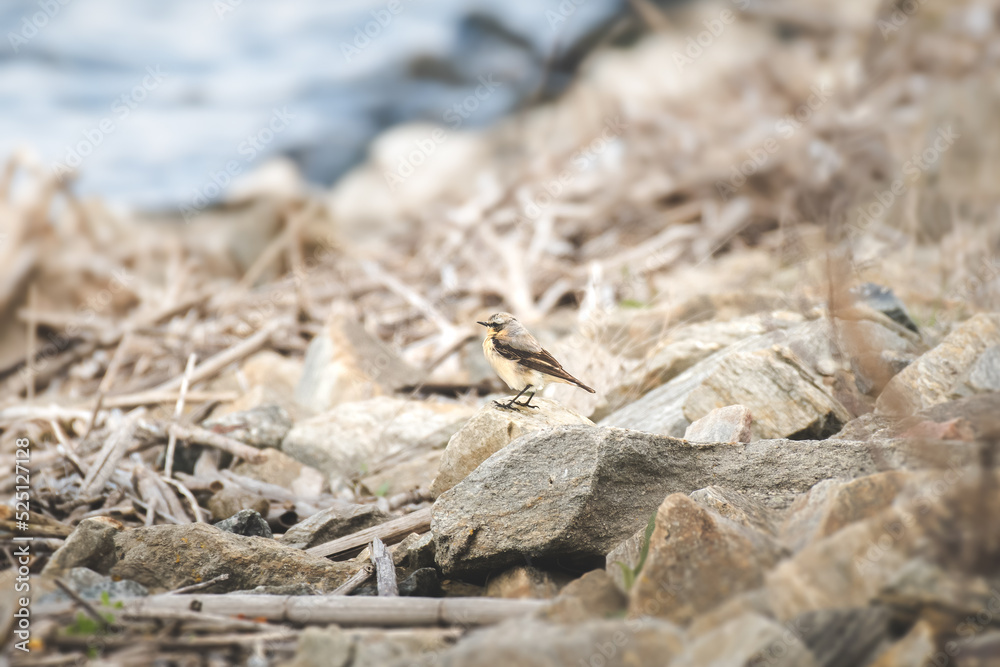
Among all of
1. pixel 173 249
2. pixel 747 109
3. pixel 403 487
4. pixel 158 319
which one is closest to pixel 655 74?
pixel 747 109

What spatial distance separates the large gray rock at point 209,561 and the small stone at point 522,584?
28.3 inches

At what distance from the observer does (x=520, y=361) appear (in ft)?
15.8

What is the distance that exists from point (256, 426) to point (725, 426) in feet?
11.4

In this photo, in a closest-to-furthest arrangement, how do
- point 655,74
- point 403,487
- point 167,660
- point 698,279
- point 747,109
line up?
point 167,660 → point 403,487 → point 698,279 → point 747,109 → point 655,74

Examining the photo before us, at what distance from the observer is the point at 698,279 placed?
30.0 ft

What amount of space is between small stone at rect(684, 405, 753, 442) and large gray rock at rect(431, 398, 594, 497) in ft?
2.31

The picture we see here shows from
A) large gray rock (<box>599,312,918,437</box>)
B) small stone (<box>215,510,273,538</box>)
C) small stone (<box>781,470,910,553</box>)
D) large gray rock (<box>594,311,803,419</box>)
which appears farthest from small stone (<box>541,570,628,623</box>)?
large gray rock (<box>594,311,803,419</box>)

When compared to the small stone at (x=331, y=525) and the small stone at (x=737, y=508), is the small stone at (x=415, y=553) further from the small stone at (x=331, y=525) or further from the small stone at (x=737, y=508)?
the small stone at (x=737, y=508)

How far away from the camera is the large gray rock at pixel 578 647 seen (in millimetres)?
2338

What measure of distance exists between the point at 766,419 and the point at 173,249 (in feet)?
33.3

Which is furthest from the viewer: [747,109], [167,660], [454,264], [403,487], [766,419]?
[747,109]

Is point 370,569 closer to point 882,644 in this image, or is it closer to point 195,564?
point 195,564

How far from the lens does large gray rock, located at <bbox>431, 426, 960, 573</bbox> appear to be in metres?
3.47

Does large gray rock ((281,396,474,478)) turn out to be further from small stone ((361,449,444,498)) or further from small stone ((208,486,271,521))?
small stone ((208,486,271,521))
